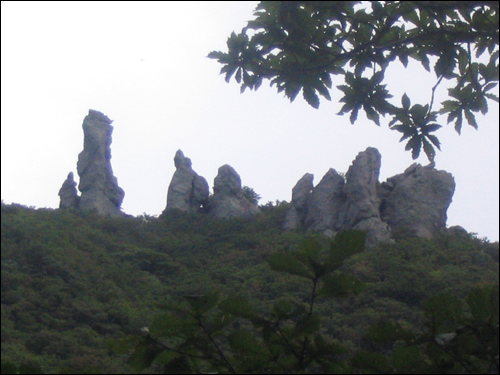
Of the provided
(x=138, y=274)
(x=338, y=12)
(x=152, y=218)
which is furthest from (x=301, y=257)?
(x=152, y=218)

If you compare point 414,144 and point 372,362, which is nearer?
point 372,362

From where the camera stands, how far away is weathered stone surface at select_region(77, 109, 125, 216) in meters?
31.4

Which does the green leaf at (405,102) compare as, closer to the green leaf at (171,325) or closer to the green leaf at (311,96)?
the green leaf at (311,96)

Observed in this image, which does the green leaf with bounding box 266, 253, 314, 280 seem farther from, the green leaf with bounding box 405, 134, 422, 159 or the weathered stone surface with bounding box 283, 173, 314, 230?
the weathered stone surface with bounding box 283, 173, 314, 230

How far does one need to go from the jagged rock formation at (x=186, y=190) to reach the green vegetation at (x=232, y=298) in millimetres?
1401

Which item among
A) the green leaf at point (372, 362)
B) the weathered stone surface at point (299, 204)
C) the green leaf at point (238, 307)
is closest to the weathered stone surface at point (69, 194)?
the weathered stone surface at point (299, 204)

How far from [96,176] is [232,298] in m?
31.2

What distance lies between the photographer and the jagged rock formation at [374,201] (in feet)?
83.2

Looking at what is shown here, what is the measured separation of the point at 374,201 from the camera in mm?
26078

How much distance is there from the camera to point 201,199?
32.5 m

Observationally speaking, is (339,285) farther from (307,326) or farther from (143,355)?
(143,355)

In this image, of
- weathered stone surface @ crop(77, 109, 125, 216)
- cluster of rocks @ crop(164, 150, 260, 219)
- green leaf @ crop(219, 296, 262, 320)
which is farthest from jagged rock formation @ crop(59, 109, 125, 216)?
green leaf @ crop(219, 296, 262, 320)

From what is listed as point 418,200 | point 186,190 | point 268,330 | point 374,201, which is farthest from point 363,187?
point 268,330

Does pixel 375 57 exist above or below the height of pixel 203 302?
above
